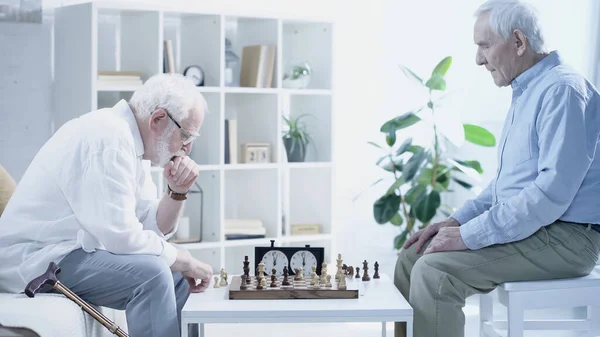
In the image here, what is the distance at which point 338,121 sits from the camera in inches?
191

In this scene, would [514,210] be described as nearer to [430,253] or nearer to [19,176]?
[430,253]

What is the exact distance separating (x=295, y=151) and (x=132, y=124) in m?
1.95

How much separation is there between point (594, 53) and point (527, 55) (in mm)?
1927

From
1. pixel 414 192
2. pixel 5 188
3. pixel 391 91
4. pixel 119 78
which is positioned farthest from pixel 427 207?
pixel 5 188

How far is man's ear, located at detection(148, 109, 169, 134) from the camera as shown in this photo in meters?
2.51

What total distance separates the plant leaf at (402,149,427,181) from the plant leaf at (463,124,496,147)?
0.27 m

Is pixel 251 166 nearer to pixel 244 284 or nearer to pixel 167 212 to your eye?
pixel 167 212

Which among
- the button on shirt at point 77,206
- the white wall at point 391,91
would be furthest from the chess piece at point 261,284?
the white wall at point 391,91

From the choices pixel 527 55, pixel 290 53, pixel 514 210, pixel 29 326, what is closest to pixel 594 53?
pixel 290 53

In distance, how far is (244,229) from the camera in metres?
4.25

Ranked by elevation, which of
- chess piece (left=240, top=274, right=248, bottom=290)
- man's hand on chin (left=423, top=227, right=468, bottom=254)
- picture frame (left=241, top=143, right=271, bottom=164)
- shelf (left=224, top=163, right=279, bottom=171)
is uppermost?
picture frame (left=241, top=143, right=271, bottom=164)

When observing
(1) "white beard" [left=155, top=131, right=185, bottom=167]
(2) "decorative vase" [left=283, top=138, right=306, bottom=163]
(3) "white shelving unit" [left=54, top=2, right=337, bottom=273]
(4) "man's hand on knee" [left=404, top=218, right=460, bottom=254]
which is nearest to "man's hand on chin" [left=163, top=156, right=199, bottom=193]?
(1) "white beard" [left=155, top=131, right=185, bottom=167]

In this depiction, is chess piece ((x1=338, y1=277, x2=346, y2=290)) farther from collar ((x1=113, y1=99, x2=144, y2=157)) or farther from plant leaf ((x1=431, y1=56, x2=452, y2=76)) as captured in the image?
plant leaf ((x1=431, y1=56, x2=452, y2=76))

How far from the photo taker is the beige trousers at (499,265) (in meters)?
2.39
